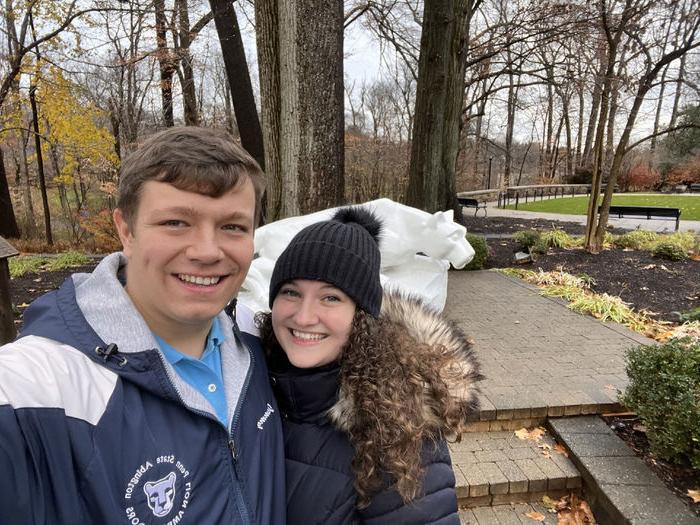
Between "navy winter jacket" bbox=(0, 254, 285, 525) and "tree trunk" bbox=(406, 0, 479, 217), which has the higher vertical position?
"tree trunk" bbox=(406, 0, 479, 217)

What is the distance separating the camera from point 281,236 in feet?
12.6

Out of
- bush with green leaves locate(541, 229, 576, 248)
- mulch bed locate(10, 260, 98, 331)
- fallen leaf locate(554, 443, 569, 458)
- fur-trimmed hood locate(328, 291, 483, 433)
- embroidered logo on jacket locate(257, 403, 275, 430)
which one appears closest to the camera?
embroidered logo on jacket locate(257, 403, 275, 430)

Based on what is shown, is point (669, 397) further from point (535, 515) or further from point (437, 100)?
point (437, 100)

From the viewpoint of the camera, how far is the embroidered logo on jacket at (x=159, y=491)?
3.09 feet

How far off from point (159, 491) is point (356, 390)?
0.63 metres

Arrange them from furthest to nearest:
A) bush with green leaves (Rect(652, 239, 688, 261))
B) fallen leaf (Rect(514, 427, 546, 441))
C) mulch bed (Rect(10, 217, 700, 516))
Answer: bush with green leaves (Rect(652, 239, 688, 261))
mulch bed (Rect(10, 217, 700, 516))
fallen leaf (Rect(514, 427, 546, 441))

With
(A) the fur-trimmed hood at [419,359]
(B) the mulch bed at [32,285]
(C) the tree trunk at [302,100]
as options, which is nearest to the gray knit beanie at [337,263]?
(A) the fur-trimmed hood at [419,359]

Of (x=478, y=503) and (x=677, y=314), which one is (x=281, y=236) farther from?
(x=677, y=314)

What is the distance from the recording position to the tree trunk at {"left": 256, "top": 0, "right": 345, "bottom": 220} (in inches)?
140

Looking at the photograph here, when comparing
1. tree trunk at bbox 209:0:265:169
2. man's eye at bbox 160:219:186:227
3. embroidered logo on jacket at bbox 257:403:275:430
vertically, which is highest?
tree trunk at bbox 209:0:265:169

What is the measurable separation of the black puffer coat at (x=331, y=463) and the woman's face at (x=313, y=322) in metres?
0.06

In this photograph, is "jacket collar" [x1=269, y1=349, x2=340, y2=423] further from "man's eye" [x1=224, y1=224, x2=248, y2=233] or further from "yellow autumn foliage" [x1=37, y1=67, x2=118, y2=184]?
"yellow autumn foliage" [x1=37, y1=67, x2=118, y2=184]

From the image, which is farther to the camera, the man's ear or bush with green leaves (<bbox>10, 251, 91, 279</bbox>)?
bush with green leaves (<bbox>10, 251, 91, 279</bbox>)

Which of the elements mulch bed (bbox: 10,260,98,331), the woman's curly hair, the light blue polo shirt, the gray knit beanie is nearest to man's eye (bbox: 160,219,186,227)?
the light blue polo shirt
